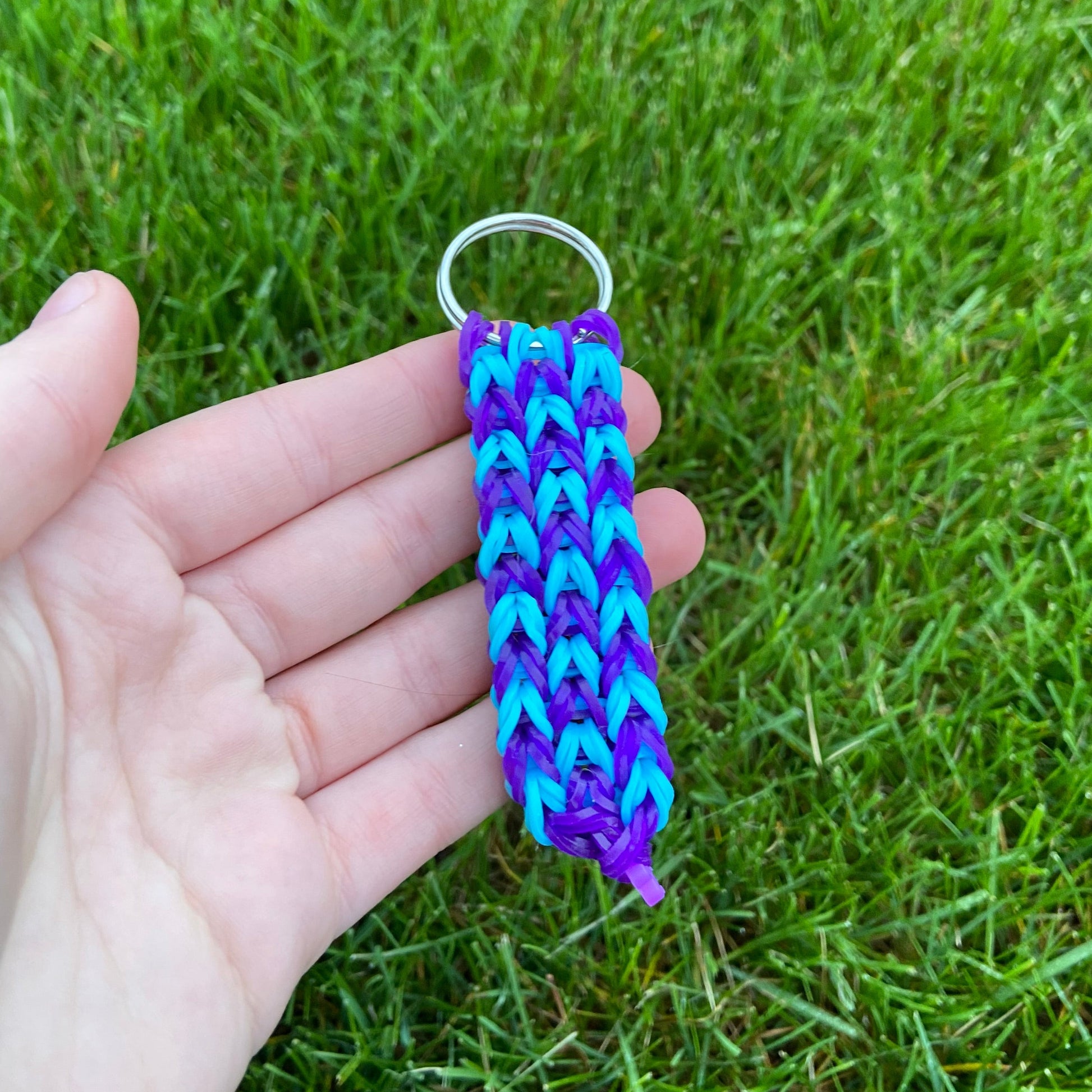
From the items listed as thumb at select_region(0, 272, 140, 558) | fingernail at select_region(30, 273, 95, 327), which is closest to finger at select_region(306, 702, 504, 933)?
thumb at select_region(0, 272, 140, 558)

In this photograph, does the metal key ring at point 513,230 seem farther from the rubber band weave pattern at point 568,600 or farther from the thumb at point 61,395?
the thumb at point 61,395

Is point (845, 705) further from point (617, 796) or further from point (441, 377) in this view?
point (441, 377)

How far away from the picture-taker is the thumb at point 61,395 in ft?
3.34

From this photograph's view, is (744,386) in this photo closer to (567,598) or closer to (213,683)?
(567,598)

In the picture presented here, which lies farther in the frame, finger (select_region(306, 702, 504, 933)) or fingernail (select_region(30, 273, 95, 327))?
finger (select_region(306, 702, 504, 933))

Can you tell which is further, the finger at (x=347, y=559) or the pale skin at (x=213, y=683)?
the finger at (x=347, y=559)

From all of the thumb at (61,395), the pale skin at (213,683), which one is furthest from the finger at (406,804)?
the thumb at (61,395)

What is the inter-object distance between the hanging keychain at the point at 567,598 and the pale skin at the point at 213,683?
0.39ft

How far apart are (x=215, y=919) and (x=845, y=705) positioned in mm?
Answer: 845

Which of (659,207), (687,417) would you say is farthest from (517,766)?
(659,207)

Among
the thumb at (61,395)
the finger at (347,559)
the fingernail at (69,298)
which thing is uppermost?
the fingernail at (69,298)

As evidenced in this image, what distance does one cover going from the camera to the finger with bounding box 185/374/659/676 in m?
1.26

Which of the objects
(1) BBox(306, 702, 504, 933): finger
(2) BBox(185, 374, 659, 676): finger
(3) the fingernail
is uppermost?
(3) the fingernail

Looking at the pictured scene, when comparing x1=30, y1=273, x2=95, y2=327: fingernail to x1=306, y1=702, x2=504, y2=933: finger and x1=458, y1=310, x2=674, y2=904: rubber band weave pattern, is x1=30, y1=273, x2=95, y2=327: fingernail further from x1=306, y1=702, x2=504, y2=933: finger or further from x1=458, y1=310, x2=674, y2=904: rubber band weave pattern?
x1=306, y1=702, x2=504, y2=933: finger
